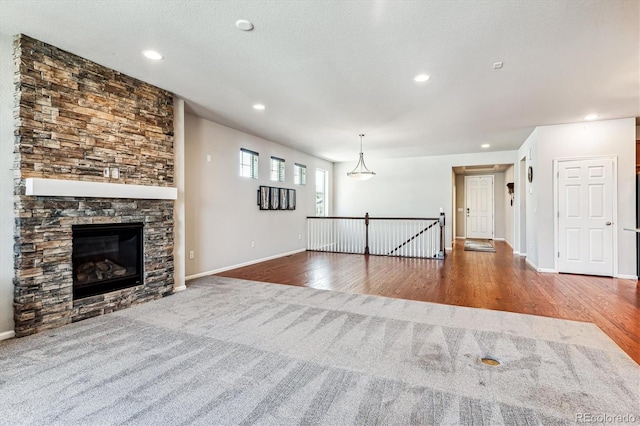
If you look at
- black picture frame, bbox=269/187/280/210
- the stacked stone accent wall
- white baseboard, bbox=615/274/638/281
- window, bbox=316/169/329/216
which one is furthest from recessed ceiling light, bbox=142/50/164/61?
white baseboard, bbox=615/274/638/281

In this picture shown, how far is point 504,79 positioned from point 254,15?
2.93 meters

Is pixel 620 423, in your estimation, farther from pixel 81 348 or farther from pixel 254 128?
pixel 254 128

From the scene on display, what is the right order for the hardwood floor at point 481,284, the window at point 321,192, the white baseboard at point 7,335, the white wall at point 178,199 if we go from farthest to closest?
the window at point 321,192 → the white wall at point 178,199 → the hardwood floor at point 481,284 → the white baseboard at point 7,335

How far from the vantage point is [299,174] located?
8305 millimetres

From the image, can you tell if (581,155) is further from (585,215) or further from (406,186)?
(406,186)

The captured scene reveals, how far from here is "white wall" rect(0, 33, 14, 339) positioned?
274 cm

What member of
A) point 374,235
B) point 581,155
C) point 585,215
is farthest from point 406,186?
point 585,215

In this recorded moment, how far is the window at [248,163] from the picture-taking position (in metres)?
6.21

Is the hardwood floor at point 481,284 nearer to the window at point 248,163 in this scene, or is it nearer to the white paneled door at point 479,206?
the window at point 248,163

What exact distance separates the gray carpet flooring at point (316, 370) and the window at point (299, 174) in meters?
5.12

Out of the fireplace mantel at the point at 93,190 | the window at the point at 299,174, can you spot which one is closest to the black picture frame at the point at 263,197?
the window at the point at 299,174

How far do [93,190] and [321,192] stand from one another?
706cm

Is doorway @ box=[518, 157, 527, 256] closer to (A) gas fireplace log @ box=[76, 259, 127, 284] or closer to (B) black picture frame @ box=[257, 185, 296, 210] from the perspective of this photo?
(B) black picture frame @ box=[257, 185, 296, 210]

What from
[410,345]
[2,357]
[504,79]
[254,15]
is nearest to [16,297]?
[2,357]
